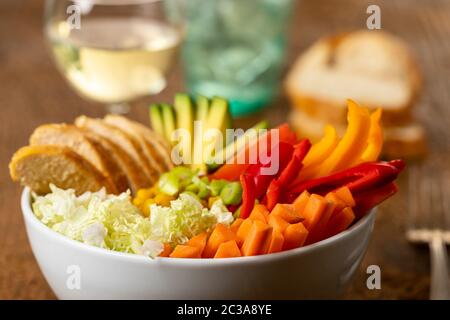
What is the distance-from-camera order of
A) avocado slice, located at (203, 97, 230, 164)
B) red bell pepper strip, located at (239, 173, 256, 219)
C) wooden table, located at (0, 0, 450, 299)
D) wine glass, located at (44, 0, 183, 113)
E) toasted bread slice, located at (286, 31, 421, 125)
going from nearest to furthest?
red bell pepper strip, located at (239, 173, 256, 219), avocado slice, located at (203, 97, 230, 164), wooden table, located at (0, 0, 450, 299), wine glass, located at (44, 0, 183, 113), toasted bread slice, located at (286, 31, 421, 125)

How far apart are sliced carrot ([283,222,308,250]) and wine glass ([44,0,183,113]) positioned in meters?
1.03

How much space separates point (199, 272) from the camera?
114 cm

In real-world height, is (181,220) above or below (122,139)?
below

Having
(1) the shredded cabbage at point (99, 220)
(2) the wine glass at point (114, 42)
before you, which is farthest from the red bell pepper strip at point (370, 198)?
(2) the wine glass at point (114, 42)

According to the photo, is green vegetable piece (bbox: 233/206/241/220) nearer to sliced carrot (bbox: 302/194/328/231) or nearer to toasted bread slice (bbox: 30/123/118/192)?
sliced carrot (bbox: 302/194/328/231)

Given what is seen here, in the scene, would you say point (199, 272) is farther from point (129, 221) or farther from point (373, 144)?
point (373, 144)

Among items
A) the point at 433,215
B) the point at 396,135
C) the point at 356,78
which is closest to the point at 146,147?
the point at 433,215

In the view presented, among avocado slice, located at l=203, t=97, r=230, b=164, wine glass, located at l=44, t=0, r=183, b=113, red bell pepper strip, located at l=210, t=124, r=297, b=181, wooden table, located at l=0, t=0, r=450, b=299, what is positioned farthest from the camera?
wine glass, located at l=44, t=0, r=183, b=113

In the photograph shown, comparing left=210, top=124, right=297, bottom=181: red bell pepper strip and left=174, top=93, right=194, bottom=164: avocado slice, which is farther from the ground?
left=174, top=93, right=194, bottom=164: avocado slice

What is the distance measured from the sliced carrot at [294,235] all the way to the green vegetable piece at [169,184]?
21 centimetres

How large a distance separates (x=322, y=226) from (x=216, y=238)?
15 centimetres

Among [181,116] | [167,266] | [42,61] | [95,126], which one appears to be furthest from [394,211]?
[42,61]

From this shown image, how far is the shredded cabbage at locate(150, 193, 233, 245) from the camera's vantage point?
3.89ft

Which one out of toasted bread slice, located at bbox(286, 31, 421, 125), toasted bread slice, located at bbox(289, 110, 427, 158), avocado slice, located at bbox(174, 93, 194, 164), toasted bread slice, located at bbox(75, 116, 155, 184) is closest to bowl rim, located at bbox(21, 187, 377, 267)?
toasted bread slice, located at bbox(75, 116, 155, 184)
